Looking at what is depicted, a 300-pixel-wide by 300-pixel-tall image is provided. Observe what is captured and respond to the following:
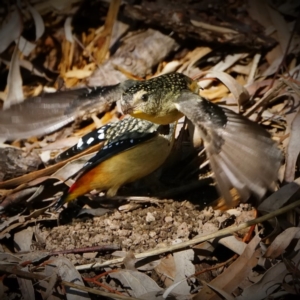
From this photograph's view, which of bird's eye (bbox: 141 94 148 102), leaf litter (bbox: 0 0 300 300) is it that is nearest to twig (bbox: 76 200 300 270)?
leaf litter (bbox: 0 0 300 300)

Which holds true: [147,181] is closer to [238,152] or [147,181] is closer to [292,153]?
[292,153]

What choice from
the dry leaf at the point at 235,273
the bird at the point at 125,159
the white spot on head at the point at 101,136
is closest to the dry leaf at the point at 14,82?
the white spot on head at the point at 101,136

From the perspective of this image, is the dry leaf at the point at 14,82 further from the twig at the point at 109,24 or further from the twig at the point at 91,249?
the twig at the point at 91,249

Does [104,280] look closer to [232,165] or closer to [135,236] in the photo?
[135,236]

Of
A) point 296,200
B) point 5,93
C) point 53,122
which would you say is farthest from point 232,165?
point 5,93

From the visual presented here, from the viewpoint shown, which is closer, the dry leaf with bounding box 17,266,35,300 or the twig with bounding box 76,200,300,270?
the dry leaf with bounding box 17,266,35,300

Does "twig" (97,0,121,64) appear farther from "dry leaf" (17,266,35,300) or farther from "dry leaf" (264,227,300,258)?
"dry leaf" (264,227,300,258)
